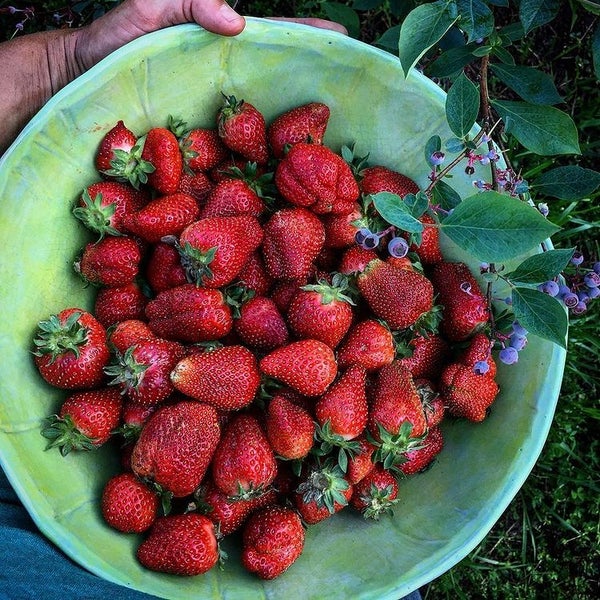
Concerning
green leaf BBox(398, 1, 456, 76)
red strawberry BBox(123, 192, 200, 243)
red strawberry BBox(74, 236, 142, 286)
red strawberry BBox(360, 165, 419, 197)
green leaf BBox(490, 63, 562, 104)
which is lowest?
red strawberry BBox(74, 236, 142, 286)

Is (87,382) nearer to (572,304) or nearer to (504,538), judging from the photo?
(572,304)

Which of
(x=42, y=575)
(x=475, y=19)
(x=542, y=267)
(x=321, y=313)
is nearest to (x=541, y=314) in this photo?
(x=542, y=267)

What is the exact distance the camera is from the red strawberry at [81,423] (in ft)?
3.26

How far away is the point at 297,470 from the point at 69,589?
14.7 inches

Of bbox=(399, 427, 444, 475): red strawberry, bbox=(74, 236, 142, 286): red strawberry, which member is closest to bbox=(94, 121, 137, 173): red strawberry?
bbox=(74, 236, 142, 286): red strawberry

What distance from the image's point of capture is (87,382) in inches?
40.0

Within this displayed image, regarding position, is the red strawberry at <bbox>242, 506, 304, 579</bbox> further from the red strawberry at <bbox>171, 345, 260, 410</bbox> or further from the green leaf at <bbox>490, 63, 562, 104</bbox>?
the green leaf at <bbox>490, 63, 562, 104</bbox>

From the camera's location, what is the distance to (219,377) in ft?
3.18

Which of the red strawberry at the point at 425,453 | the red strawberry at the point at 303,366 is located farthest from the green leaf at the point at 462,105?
the red strawberry at the point at 425,453

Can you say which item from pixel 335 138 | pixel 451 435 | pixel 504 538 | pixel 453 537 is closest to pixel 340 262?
pixel 335 138

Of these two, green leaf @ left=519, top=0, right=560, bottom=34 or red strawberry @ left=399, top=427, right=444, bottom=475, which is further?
red strawberry @ left=399, top=427, right=444, bottom=475

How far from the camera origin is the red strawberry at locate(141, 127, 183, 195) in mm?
1066

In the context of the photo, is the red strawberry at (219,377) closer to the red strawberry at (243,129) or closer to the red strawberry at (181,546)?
the red strawberry at (181,546)

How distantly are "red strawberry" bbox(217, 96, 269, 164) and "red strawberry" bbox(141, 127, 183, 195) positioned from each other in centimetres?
9
